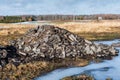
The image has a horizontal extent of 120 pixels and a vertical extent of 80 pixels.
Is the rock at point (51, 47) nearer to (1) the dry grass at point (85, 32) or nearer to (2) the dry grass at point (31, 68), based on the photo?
(2) the dry grass at point (31, 68)

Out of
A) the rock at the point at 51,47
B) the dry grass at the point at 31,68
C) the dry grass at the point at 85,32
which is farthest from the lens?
the dry grass at the point at 85,32

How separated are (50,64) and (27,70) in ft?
18.0

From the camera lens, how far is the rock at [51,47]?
51.2 meters

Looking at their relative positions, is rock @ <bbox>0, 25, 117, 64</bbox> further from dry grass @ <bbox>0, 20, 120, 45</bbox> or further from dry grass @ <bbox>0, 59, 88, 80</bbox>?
dry grass @ <bbox>0, 20, 120, 45</bbox>

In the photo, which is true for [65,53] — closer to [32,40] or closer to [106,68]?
[32,40]

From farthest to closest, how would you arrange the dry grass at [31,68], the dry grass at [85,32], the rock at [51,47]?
the dry grass at [85,32] → the rock at [51,47] → the dry grass at [31,68]

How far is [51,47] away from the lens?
51.9 meters

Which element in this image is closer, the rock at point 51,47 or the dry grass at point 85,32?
the rock at point 51,47

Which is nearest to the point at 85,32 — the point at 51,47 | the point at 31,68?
the point at 51,47

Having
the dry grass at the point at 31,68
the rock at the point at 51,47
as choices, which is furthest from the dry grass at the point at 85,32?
the dry grass at the point at 31,68

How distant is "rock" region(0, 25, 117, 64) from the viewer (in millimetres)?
51156

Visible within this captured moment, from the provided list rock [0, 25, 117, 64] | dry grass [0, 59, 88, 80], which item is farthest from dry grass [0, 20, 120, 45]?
dry grass [0, 59, 88, 80]

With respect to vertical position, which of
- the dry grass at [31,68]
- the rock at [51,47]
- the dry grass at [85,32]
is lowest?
the dry grass at [85,32]

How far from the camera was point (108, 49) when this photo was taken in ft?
182
